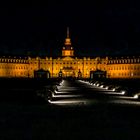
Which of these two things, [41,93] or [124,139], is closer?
[124,139]

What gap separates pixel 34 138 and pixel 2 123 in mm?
3557

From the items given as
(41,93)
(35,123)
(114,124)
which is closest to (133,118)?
(114,124)

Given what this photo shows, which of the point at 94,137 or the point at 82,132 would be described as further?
the point at 82,132

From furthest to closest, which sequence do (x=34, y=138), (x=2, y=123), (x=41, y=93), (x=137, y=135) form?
(x=41, y=93) → (x=2, y=123) → (x=137, y=135) → (x=34, y=138)

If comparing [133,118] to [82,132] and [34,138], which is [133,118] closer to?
[82,132]

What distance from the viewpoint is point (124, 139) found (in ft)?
36.4

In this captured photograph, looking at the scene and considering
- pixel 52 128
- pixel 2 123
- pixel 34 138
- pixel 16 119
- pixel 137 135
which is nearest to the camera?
pixel 34 138

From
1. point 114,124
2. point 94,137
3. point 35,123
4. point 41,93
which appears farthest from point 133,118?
point 41,93

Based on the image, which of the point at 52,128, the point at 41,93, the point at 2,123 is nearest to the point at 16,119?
the point at 2,123

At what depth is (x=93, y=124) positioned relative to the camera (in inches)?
567

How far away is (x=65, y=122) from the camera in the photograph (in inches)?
589

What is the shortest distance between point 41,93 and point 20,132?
63.8 ft

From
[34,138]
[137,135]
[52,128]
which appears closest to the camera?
[34,138]

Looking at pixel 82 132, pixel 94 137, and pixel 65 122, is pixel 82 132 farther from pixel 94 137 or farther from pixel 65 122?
pixel 65 122
